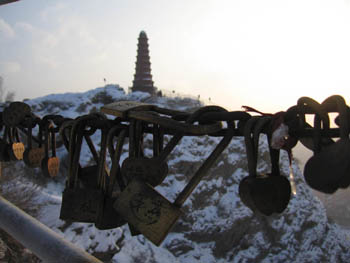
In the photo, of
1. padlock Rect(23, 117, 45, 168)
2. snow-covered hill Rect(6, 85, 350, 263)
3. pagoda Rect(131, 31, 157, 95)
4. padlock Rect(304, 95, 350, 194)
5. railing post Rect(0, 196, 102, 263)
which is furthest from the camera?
pagoda Rect(131, 31, 157, 95)

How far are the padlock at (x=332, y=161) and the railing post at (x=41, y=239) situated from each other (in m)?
0.78

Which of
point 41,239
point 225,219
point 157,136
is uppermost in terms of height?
point 157,136

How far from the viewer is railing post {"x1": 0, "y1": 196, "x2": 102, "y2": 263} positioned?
1.04 metres

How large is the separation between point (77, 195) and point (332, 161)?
3.35 feet

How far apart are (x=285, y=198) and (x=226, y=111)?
360 mm

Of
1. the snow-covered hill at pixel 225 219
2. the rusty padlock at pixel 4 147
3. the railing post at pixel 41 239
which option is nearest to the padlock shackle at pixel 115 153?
the railing post at pixel 41 239

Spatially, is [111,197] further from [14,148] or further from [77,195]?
[14,148]

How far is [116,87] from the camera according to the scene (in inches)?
1236

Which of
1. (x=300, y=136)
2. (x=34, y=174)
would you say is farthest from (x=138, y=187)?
(x=34, y=174)

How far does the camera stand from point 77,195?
123 cm

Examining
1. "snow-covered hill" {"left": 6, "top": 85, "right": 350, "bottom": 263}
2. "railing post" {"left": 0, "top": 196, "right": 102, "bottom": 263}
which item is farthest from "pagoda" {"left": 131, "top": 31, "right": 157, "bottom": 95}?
"railing post" {"left": 0, "top": 196, "right": 102, "bottom": 263}

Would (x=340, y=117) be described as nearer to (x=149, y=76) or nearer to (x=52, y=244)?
(x=52, y=244)

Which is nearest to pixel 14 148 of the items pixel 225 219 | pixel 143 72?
pixel 225 219

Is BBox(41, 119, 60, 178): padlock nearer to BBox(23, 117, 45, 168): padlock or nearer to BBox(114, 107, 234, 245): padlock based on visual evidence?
BBox(23, 117, 45, 168): padlock
